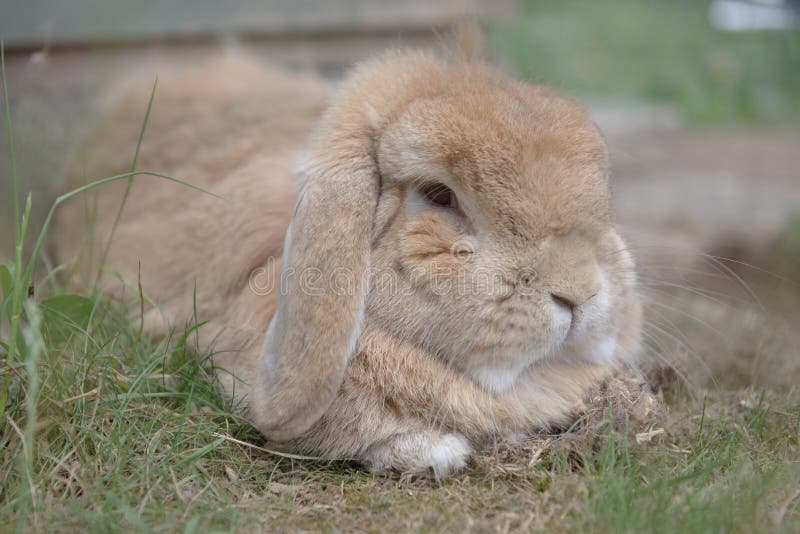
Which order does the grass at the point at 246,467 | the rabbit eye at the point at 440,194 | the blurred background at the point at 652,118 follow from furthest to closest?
the blurred background at the point at 652,118 < the rabbit eye at the point at 440,194 < the grass at the point at 246,467

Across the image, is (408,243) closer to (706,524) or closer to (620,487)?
(620,487)

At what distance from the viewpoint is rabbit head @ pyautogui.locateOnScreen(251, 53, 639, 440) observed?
2479 millimetres

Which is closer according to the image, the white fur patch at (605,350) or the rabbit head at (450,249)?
the rabbit head at (450,249)

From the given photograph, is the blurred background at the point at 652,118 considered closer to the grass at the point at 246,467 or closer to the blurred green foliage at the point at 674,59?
the blurred green foliage at the point at 674,59

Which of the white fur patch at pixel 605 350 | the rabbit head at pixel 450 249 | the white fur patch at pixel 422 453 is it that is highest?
the rabbit head at pixel 450 249

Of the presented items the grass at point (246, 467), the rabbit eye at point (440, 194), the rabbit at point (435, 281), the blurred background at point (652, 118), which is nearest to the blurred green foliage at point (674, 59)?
the blurred background at point (652, 118)

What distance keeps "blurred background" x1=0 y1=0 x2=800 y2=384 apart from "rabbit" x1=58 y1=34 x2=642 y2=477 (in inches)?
20.3

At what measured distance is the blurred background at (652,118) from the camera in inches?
161

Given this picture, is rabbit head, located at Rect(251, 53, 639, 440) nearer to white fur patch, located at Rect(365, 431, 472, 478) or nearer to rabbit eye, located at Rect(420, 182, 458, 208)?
rabbit eye, located at Rect(420, 182, 458, 208)

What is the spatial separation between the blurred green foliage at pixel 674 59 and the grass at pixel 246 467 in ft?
24.6

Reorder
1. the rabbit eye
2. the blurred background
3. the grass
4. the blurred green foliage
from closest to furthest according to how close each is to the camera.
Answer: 1. the grass
2. the rabbit eye
3. the blurred background
4. the blurred green foliage

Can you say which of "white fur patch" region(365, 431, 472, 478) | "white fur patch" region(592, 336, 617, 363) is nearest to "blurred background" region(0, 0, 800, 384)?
"white fur patch" region(592, 336, 617, 363)

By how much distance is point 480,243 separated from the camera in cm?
253

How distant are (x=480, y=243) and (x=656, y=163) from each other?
5.91 metres
